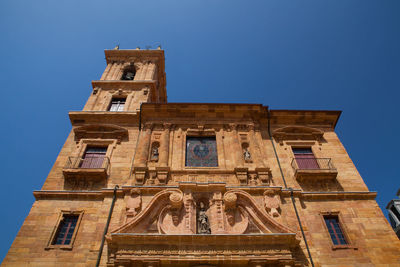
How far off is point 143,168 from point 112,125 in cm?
445

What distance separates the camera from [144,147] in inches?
610

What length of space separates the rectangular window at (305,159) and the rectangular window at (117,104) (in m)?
11.8

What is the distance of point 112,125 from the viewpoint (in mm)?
16953

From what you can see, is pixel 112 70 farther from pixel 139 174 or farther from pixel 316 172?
pixel 316 172

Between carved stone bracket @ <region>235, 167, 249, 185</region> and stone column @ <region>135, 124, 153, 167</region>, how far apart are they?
4.74m

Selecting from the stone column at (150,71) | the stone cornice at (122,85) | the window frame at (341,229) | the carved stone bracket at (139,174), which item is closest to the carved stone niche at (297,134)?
the window frame at (341,229)

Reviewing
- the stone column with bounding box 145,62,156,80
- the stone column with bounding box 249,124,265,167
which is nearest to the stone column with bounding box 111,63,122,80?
the stone column with bounding box 145,62,156,80

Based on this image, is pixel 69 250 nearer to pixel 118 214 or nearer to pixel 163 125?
pixel 118 214

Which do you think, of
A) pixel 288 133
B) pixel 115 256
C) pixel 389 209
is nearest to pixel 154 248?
pixel 115 256

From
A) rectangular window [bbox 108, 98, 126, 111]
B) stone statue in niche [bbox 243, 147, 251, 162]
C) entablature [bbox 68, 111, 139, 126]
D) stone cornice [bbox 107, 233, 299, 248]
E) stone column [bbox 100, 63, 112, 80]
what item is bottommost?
stone cornice [bbox 107, 233, 299, 248]

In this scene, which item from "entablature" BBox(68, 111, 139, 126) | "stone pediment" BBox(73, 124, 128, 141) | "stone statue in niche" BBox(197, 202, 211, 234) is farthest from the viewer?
"entablature" BBox(68, 111, 139, 126)

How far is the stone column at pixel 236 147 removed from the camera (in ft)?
48.7

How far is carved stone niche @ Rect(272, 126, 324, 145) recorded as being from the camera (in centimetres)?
1706

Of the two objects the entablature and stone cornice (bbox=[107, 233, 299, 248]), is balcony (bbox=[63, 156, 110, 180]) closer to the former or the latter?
the entablature
